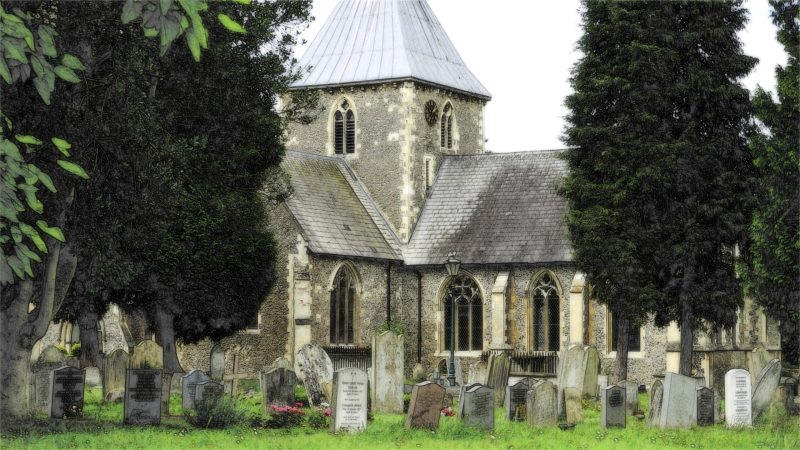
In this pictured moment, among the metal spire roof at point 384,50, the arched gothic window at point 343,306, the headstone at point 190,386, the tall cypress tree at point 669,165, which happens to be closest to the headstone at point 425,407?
the headstone at point 190,386

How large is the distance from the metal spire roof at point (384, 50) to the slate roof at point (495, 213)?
3.62m

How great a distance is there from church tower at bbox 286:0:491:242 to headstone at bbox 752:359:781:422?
821 inches

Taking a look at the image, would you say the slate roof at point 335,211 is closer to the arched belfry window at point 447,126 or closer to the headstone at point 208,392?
the arched belfry window at point 447,126

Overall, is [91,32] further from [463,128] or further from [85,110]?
[463,128]

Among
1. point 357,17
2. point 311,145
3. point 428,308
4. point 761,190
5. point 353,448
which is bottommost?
point 353,448

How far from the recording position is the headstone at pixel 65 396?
20.1m

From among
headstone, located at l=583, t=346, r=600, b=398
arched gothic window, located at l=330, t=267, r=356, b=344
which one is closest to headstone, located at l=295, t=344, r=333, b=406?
headstone, located at l=583, t=346, r=600, b=398

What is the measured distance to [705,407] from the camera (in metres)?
22.1

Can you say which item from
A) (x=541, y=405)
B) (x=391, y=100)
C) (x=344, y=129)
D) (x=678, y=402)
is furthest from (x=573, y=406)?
(x=344, y=129)

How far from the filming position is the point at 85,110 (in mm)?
18484

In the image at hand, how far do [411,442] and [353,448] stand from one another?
119 cm

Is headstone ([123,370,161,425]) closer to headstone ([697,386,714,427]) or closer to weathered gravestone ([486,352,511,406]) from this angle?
headstone ([697,386,714,427])

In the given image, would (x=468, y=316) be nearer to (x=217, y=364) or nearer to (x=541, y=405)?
(x=217, y=364)

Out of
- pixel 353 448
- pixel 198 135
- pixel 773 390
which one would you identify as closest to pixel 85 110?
pixel 353 448
